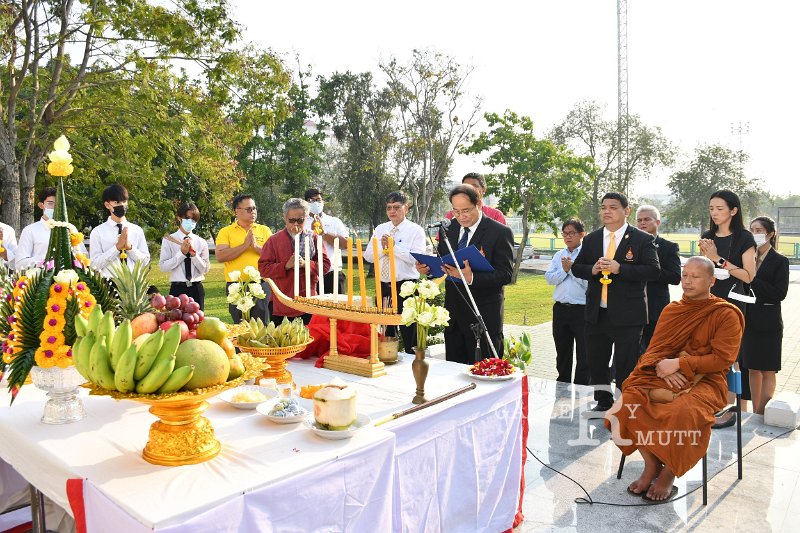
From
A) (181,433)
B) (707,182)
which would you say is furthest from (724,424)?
(707,182)

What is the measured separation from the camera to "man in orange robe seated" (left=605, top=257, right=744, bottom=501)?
11.9 feet

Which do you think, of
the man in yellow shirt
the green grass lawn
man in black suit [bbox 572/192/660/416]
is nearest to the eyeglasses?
man in black suit [bbox 572/192/660/416]

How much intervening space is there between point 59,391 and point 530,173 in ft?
61.5

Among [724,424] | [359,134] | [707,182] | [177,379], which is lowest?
[724,424]

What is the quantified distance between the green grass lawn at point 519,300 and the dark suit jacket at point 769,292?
606 centimetres

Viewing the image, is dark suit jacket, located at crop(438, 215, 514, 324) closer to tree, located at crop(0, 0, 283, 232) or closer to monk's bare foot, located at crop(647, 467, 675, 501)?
monk's bare foot, located at crop(647, 467, 675, 501)

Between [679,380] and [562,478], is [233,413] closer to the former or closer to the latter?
[562,478]

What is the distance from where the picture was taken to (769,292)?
499 cm

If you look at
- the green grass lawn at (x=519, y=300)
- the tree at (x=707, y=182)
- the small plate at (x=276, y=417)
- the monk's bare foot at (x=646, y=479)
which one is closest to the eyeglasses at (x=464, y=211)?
the monk's bare foot at (x=646, y=479)

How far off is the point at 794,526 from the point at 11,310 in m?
4.02

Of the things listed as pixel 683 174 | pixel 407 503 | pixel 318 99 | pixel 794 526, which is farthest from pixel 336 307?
pixel 683 174

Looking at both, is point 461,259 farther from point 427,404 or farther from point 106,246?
point 106,246

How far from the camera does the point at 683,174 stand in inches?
1239

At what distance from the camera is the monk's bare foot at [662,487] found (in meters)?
3.65
